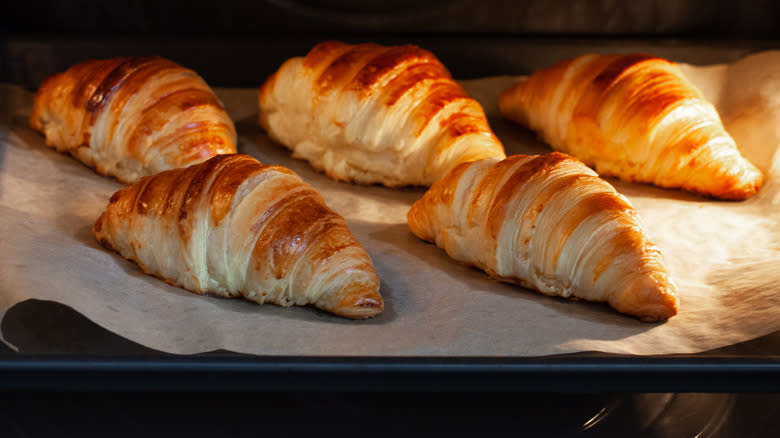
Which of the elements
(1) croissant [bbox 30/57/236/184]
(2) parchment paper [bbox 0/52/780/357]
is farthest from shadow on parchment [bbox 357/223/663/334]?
(1) croissant [bbox 30/57/236/184]

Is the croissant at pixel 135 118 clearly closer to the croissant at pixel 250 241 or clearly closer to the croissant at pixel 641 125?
the croissant at pixel 250 241

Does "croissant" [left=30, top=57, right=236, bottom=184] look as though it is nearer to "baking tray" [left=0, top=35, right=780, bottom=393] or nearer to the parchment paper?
the parchment paper

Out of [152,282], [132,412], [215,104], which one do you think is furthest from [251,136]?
[132,412]

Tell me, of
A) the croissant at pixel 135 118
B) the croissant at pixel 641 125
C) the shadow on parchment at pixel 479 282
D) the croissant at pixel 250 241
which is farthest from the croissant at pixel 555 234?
the croissant at pixel 135 118

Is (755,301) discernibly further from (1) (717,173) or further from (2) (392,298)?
(2) (392,298)

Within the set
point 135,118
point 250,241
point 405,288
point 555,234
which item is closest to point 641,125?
point 555,234

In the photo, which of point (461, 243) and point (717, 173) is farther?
point (717, 173)
